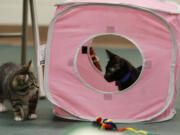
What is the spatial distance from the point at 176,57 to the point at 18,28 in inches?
104

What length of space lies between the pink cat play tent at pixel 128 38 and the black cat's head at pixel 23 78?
9 cm

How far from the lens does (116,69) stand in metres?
1.78

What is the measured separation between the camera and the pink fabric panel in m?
1.47

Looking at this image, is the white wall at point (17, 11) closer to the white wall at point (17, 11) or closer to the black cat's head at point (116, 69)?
the white wall at point (17, 11)

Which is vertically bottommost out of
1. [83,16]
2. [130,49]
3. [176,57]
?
[130,49]

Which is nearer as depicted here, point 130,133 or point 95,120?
point 130,133

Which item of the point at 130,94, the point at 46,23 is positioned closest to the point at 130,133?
the point at 130,94

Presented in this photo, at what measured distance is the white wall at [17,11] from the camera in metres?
3.69

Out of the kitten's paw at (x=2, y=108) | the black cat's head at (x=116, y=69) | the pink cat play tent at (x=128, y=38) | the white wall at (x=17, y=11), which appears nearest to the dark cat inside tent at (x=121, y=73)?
the black cat's head at (x=116, y=69)

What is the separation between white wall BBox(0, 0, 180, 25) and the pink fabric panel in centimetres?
224

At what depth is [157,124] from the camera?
152cm

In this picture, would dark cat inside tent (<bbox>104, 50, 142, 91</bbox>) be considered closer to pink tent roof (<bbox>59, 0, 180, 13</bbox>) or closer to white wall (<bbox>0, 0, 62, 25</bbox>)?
pink tent roof (<bbox>59, 0, 180, 13</bbox>)

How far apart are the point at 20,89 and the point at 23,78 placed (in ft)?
0.19

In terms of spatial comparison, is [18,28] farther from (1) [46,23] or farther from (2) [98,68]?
(2) [98,68]
